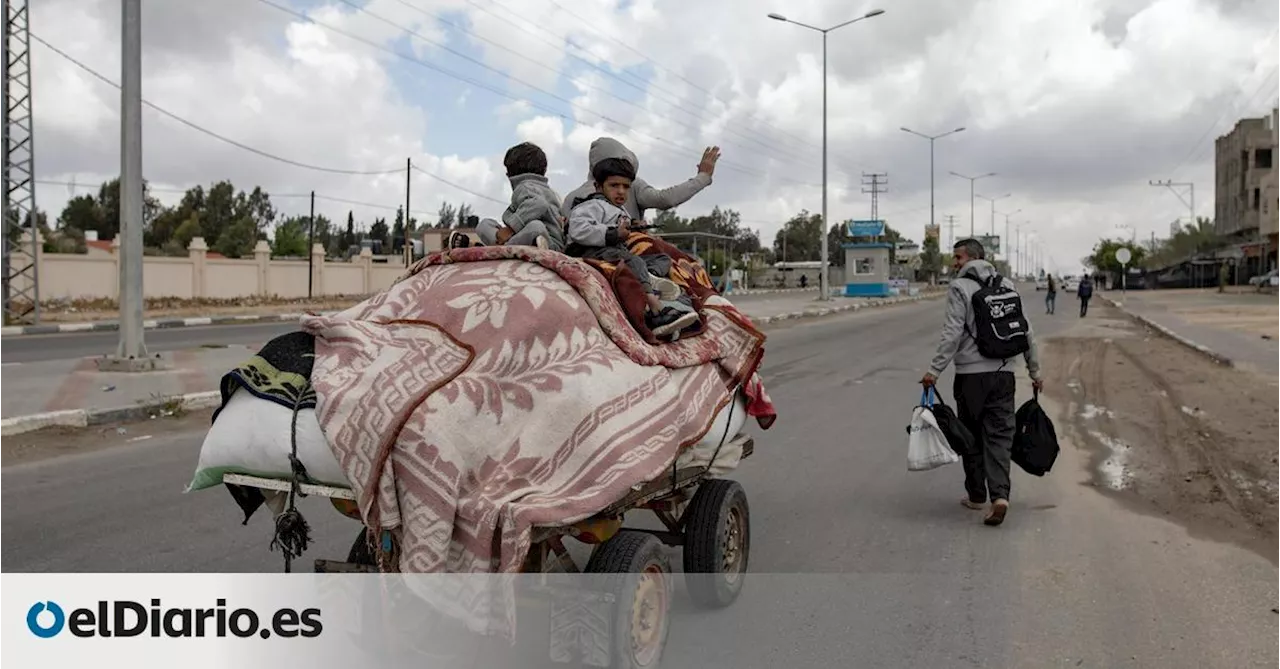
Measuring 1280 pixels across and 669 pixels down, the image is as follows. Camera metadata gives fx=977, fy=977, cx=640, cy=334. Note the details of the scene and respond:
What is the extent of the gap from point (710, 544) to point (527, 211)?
166 cm

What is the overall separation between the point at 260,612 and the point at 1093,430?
8.50m

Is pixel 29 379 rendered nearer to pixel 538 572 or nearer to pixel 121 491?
pixel 121 491

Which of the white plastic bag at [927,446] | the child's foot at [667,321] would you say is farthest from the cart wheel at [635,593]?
the white plastic bag at [927,446]

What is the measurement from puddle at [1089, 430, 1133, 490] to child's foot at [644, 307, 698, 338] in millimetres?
4561

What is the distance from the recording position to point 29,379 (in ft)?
40.5

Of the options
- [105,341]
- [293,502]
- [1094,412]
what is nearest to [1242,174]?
[1094,412]

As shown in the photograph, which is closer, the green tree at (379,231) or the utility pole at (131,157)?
the utility pole at (131,157)

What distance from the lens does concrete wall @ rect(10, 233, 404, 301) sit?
3177 cm

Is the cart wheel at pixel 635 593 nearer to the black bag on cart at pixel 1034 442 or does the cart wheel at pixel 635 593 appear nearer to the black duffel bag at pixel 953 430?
the black duffel bag at pixel 953 430

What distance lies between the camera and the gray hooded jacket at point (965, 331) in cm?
617

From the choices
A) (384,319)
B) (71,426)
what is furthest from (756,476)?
(71,426)

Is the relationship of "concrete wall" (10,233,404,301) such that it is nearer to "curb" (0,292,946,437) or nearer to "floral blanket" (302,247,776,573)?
"curb" (0,292,946,437)

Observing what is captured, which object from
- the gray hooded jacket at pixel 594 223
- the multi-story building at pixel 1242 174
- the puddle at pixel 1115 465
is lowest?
the puddle at pixel 1115 465

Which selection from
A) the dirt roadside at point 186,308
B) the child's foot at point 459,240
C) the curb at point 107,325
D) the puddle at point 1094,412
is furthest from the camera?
the dirt roadside at point 186,308
